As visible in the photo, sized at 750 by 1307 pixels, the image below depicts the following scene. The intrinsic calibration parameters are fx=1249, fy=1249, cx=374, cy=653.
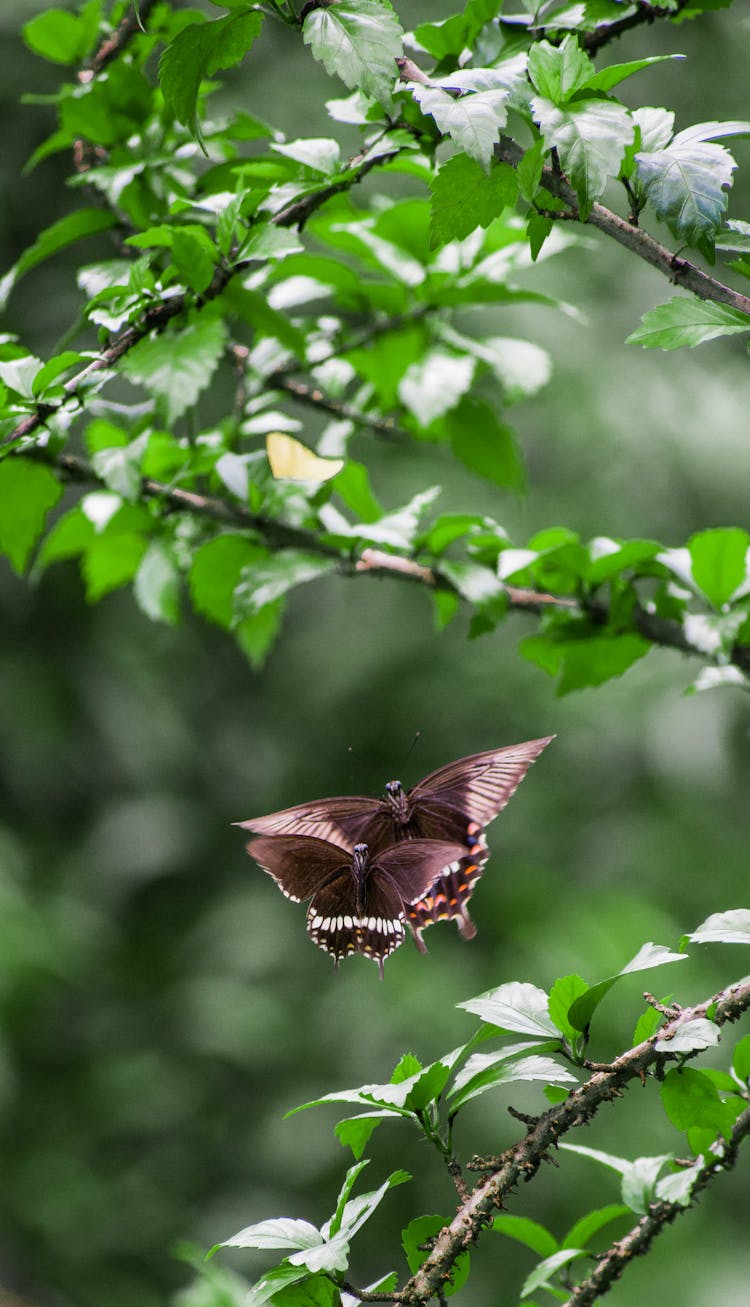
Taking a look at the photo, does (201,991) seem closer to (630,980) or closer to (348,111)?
(630,980)

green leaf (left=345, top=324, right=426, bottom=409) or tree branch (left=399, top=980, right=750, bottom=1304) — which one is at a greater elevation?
green leaf (left=345, top=324, right=426, bottom=409)

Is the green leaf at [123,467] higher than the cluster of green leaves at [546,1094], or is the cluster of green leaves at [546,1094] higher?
the green leaf at [123,467]

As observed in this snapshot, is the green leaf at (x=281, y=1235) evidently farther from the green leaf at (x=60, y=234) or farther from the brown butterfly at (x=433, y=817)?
the green leaf at (x=60, y=234)

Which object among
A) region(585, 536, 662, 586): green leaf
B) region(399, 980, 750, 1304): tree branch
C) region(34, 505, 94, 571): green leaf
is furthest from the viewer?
region(34, 505, 94, 571): green leaf

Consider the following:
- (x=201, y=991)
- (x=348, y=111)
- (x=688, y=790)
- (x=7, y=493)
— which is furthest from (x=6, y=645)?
(x=348, y=111)

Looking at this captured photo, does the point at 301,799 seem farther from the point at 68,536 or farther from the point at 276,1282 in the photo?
the point at 276,1282

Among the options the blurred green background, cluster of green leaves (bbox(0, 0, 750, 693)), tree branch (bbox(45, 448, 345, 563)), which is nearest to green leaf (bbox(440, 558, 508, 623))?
cluster of green leaves (bbox(0, 0, 750, 693))

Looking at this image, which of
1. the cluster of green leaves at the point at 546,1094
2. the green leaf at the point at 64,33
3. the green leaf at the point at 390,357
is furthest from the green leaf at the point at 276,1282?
the green leaf at the point at 64,33

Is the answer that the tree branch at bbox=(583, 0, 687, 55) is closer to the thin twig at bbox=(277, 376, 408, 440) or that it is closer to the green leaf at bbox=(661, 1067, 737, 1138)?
the thin twig at bbox=(277, 376, 408, 440)
